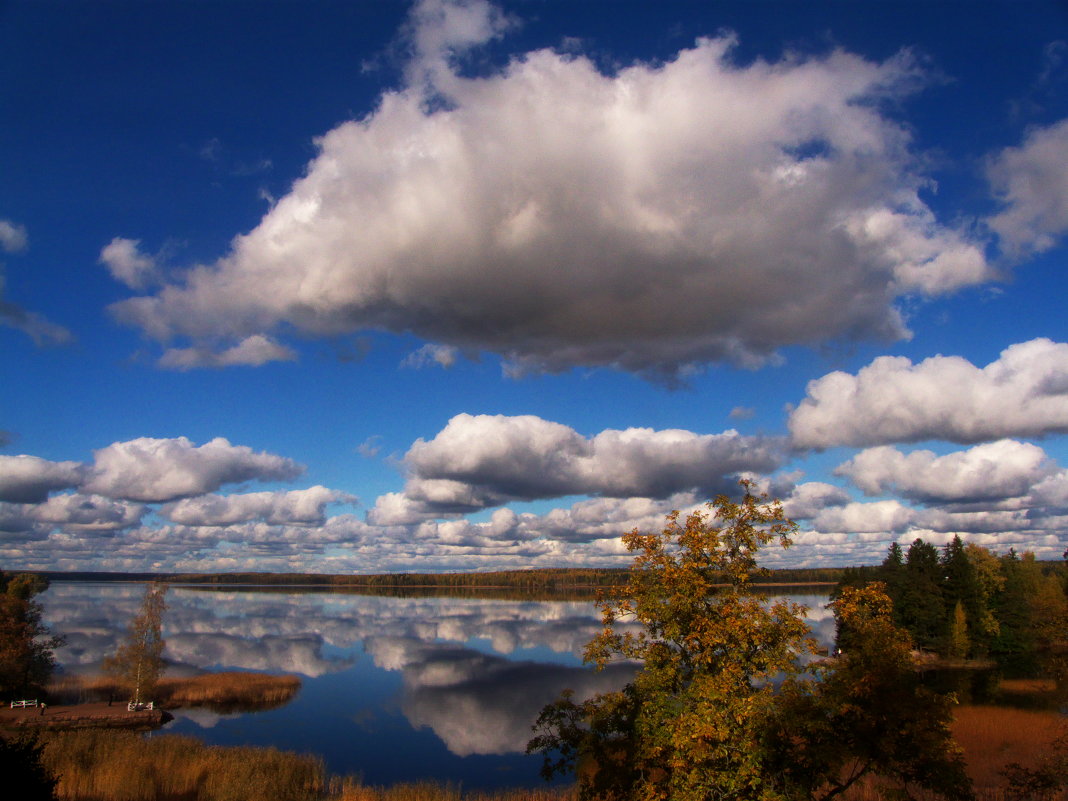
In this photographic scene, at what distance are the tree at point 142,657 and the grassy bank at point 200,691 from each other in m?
2.92

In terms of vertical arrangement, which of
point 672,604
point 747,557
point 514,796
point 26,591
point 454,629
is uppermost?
point 747,557

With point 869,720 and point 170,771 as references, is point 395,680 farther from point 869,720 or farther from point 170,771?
point 869,720

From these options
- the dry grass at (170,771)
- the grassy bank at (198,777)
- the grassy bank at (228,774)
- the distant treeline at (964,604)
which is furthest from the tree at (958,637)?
the dry grass at (170,771)

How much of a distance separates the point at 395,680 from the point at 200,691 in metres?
19.8

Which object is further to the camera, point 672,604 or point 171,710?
point 171,710

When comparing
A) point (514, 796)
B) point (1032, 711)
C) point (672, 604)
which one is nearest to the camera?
point (672, 604)

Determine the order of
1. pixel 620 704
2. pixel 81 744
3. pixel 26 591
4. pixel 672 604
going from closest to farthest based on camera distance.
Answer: pixel 672 604 < pixel 620 704 < pixel 81 744 < pixel 26 591

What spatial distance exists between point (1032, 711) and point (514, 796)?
4777cm

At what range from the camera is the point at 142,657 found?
5931 centimetres

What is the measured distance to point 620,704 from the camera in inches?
709

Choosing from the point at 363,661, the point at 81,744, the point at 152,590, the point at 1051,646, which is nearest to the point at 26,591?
the point at 152,590

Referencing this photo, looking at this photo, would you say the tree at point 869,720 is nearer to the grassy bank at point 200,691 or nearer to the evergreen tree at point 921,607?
the grassy bank at point 200,691

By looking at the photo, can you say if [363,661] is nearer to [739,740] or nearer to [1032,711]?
[1032,711]

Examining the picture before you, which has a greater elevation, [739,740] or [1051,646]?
[739,740]
